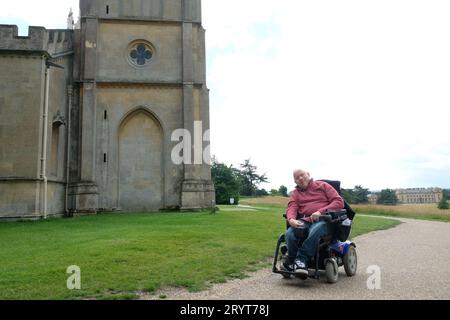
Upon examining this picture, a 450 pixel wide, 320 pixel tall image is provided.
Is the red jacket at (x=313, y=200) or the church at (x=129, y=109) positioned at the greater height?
the church at (x=129, y=109)

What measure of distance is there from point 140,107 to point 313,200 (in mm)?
19299

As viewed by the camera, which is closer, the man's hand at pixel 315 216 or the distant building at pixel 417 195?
the man's hand at pixel 315 216

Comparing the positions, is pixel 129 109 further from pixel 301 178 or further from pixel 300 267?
pixel 300 267

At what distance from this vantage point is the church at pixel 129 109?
23156mm

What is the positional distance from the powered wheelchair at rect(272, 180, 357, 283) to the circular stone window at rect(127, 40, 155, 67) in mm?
20615

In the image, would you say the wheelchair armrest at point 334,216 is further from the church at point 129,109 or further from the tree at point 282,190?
the tree at point 282,190

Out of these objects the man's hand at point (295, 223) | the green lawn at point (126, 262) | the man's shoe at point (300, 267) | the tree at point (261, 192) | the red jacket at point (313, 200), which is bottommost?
the green lawn at point (126, 262)

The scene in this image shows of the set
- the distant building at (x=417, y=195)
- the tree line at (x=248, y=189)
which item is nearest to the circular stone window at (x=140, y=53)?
the tree line at (x=248, y=189)

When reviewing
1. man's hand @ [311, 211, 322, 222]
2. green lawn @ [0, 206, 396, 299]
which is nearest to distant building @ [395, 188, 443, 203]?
green lawn @ [0, 206, 396, 299]

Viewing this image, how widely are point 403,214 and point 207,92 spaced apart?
17.5m

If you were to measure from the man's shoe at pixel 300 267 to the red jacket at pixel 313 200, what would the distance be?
79 centimetres

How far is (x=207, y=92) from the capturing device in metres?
25.6
